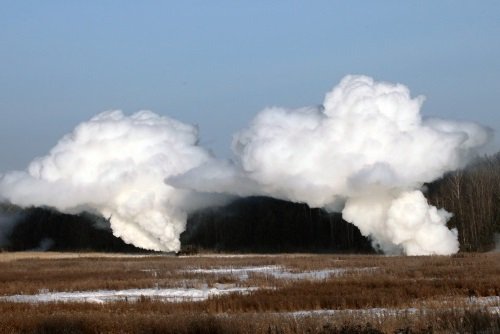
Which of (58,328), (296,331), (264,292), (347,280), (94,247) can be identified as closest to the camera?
(296,331)

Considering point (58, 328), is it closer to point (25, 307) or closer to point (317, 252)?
point (25, 307)

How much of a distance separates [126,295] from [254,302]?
8.91 m

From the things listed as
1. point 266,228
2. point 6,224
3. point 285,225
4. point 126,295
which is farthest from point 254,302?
point 6,224

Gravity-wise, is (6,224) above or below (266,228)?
above

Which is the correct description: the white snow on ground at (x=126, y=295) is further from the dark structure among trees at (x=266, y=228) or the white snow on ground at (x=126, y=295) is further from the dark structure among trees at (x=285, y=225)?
the dark structure among trees at (x=266, y=228)

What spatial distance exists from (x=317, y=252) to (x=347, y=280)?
53209 millimetres

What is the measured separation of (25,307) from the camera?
29938mm

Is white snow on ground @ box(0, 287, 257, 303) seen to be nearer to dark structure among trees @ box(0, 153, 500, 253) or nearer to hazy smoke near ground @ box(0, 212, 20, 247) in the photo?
dark structure among trees @ box(0, 153, 500, 253)

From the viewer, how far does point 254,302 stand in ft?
98.7

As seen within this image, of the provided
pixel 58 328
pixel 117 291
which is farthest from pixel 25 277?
pixel 58 328

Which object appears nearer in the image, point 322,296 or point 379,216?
point 322,296

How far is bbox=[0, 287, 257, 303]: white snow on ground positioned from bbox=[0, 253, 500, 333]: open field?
0.05 m

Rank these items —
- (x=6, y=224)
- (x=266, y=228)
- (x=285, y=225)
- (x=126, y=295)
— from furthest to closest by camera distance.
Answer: (x=6, y=224) < (x=266, y=228) < (x=285, y=225) < (x=126, y=295)

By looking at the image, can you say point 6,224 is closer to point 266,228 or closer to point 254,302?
point 266,228
